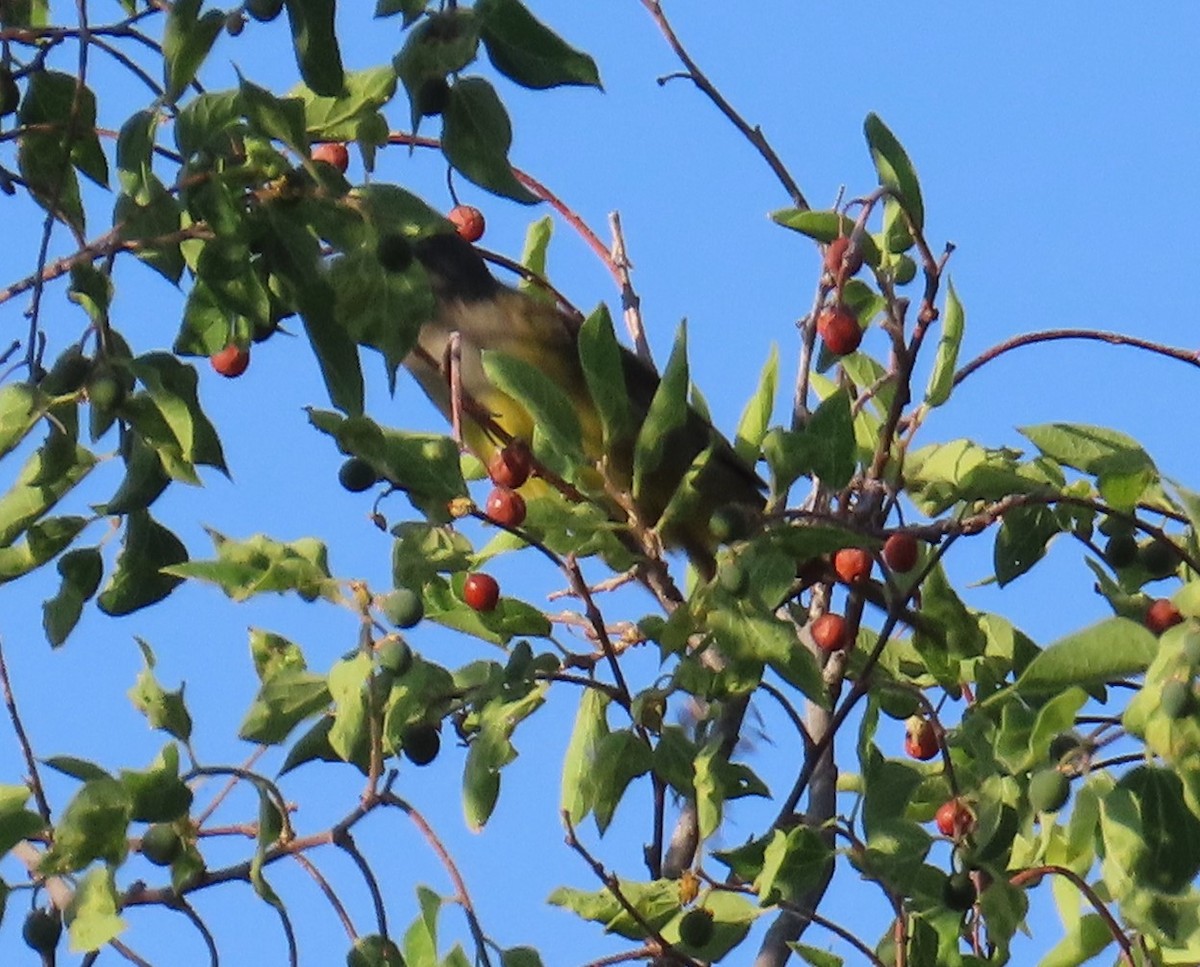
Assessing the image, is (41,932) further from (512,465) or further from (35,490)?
(512,465)

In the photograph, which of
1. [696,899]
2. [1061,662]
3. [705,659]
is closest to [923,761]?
[705,659]

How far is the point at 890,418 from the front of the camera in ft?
11.2

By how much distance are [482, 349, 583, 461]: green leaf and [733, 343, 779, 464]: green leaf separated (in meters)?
0.56

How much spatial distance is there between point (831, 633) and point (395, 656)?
977mm

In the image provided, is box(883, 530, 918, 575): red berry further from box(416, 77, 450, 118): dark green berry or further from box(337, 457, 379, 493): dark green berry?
box(416, 77, 450, 118): dark green berry

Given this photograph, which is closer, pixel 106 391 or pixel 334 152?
pixel 106 391

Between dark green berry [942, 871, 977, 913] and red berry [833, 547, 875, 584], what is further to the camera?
red berry [833, 547, 875, 584]

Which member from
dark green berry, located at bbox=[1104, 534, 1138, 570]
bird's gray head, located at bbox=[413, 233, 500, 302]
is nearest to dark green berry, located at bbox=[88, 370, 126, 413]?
dark green berry, located at bbox=[1104, 534, 1138, 570]

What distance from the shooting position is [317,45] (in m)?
2.43

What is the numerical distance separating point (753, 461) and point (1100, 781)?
122 centimetres

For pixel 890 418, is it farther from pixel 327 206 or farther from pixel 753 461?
pixel 327 206

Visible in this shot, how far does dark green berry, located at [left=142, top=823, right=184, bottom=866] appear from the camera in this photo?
8.58ft

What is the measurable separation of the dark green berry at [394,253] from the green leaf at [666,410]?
59 cm

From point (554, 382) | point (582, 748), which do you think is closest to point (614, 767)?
point (582, 748)
